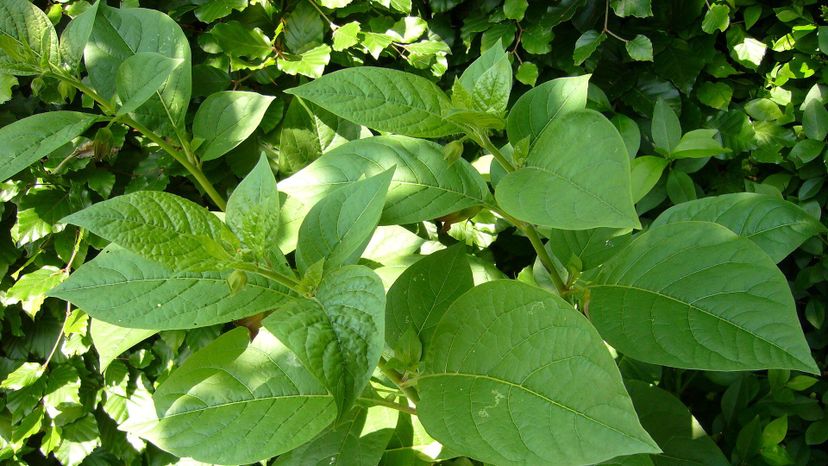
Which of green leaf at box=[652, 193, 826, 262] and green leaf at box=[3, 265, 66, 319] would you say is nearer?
green leaf at box=[652, 193, 826, 262]

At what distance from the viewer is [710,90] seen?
1.63m

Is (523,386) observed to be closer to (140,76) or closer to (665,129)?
(140,76)

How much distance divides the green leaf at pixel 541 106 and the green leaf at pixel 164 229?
1.44 ft

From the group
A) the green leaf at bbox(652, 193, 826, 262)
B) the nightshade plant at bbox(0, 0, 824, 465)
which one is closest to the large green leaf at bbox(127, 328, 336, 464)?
the nightshade plant at bbox(0, 0, 824, 465)

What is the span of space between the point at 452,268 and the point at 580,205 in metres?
0.35

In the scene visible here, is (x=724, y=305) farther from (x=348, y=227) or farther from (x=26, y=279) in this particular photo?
(x=26, y=279)

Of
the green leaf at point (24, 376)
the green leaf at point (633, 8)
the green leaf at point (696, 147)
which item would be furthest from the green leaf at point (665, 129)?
the green leaf at point (24, 376)

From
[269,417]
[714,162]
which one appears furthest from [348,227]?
[714,162]

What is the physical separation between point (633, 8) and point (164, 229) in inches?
45.9

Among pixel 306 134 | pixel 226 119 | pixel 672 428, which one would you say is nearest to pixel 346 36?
pixel 306 134

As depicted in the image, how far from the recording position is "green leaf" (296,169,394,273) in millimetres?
735

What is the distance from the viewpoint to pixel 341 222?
768mm

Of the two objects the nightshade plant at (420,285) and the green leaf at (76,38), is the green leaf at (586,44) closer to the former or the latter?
the nightshade plant at (420,285)

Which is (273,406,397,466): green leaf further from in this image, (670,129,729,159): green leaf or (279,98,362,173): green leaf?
(670,129,729,159): green leaf
